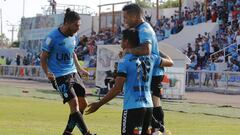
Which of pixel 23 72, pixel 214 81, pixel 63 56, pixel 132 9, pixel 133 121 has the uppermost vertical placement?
pixel 132 9

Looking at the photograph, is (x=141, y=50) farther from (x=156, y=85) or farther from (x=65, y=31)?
(x=65, y=31)

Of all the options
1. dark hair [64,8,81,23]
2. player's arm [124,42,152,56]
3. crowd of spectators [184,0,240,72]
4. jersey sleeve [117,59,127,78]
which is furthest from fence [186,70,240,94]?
jersey sleeve [117,59,127,78]

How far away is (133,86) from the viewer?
7211mm

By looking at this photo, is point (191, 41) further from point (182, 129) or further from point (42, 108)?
point (182, 129)

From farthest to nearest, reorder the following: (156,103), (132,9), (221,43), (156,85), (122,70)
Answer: (221,43) < (156,103) < (156,85) < (132,9) < (122,70)

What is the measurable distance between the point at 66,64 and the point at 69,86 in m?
0.41

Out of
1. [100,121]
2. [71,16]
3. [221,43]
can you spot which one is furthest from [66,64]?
[221,43]

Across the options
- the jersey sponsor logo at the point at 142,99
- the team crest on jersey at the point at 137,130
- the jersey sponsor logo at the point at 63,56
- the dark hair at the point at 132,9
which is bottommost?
the team crest on jersey at the point at 137,130

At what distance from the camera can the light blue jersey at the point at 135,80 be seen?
281 inches

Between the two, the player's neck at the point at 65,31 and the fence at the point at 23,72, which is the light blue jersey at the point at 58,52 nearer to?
the player's neck at the point at 65,31

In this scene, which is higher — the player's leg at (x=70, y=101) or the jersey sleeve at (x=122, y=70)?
the jersey sleeve at (x=122, y=70)

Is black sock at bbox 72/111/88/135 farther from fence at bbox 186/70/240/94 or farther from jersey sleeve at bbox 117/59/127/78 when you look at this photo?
fence at bbox 186/70/240/94

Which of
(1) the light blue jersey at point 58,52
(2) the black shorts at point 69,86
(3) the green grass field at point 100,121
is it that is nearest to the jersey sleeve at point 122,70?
(2) the black shorts at point 69,86

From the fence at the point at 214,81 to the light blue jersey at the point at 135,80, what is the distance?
2708cm
